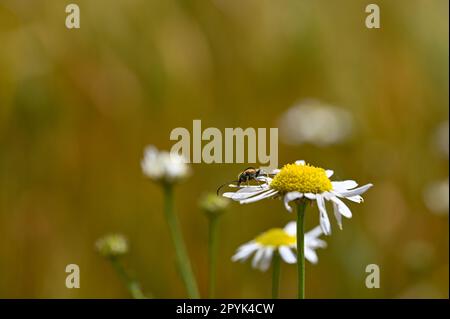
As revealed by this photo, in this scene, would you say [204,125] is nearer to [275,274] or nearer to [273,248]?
[273,248]

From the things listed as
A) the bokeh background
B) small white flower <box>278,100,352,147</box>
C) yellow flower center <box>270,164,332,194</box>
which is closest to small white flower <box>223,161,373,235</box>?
yellow flower center <box>270,164,332,194</box>

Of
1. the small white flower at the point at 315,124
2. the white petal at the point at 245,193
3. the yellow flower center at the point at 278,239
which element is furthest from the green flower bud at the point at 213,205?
the small white flower at the point at 315,124

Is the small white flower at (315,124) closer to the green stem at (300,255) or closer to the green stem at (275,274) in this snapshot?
the green stem at (275,274)

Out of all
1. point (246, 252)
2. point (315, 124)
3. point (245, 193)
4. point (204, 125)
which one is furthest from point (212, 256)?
point (315, 124)

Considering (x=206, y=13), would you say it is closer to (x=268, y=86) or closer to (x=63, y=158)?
(x=268, y=86)
